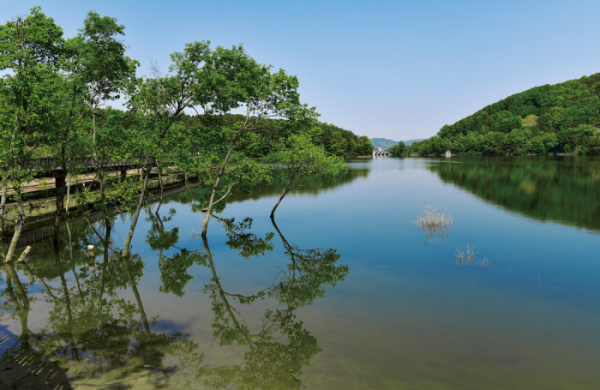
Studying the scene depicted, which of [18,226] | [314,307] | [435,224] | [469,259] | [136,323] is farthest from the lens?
[435,224]

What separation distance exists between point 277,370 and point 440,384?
553 centimetres

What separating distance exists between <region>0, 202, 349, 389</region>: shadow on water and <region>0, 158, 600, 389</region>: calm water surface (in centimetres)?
9

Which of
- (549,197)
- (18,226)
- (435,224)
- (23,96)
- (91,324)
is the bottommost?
(91,324)

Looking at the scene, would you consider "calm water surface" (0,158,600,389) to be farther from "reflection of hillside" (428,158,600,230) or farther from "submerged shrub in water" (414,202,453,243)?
"reflection of hillside" (428,158,600,230)

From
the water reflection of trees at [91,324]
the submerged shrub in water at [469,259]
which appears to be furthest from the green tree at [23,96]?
the submerged shrub in water at [469,259]

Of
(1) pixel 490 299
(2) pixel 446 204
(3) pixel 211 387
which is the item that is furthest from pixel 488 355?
(2) pixel 446 204

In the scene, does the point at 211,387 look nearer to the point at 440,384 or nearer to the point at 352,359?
the point at 352,359

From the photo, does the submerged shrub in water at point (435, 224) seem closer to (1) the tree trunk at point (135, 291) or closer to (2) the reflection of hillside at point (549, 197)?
(2) the reflection of hillside at point (549, 197)

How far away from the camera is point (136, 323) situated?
647 inches

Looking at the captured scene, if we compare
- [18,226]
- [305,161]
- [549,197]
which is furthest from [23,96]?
[549,197]

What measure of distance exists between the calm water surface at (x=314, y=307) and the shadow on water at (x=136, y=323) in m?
0.09

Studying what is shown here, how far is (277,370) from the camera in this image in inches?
499

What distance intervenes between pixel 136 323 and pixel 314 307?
340 inches

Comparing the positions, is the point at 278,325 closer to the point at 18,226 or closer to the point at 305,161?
the point at 18,226
